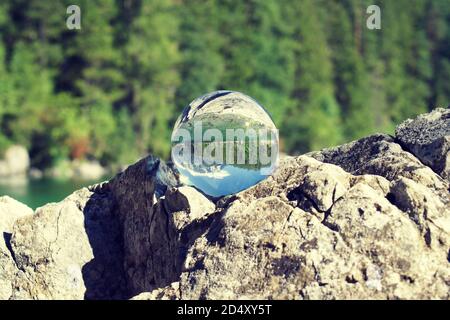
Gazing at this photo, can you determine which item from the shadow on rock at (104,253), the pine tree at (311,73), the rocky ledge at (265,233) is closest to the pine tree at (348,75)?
the pine tree at (311,73)

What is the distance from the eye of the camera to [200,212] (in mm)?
6941

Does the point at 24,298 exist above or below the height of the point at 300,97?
above

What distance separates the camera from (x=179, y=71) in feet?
171

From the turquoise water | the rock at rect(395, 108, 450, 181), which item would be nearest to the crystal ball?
the rock at rect(395, 108, 450, 181)

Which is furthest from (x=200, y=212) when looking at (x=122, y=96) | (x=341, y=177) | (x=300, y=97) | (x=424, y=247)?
(x=300, y=97)

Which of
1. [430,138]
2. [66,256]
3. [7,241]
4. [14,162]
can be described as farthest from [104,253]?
[14,162]

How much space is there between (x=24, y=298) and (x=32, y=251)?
278mm

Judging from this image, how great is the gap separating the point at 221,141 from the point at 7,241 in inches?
53.5

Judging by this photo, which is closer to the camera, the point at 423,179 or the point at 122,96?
the point at 423,179

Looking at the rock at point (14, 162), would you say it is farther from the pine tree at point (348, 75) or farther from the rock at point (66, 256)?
the rock at point (66, 256)

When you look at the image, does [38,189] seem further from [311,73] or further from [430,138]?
[430,138]
